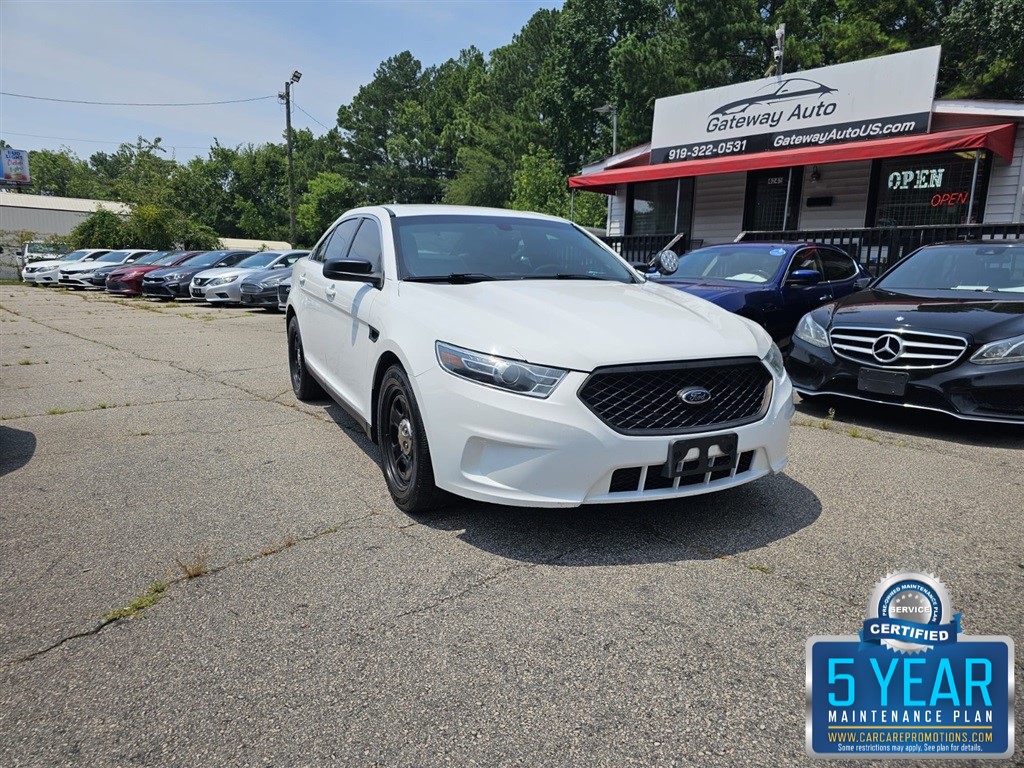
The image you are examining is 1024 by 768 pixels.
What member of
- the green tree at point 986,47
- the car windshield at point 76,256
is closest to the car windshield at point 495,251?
the green tree at point 986,47

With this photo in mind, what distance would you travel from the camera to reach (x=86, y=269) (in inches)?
910

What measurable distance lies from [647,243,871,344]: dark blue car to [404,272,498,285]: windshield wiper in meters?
3.64

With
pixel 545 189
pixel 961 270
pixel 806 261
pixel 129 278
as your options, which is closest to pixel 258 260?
pixel 129 278

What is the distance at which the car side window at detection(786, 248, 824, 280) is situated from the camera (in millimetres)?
7973

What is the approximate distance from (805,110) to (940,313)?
10.6m

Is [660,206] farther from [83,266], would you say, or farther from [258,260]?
[83,266]

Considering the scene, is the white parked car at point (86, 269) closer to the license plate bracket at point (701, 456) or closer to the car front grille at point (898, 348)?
the car front grille at point (898, 348)

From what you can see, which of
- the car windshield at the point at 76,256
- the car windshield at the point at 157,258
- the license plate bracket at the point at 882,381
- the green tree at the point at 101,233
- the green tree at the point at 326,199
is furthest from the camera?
the green tree at the point at 326,199

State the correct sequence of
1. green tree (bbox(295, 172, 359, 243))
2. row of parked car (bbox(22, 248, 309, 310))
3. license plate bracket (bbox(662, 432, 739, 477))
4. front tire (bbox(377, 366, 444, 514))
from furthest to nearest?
1. green tree (bbox(295, 172, 359, 243))
2. row of parked car (bbox(22, 248, 309, 310))
3. front tire (bbox(377, 366, 444, 514))
4. license plate bracket (bbox(662, 432, 739, 477))

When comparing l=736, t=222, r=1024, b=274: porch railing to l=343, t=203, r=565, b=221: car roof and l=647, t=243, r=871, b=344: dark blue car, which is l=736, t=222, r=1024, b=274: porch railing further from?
l=343, t=203, r=565, b=221: car roof

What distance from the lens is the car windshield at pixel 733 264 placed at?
26.1ft

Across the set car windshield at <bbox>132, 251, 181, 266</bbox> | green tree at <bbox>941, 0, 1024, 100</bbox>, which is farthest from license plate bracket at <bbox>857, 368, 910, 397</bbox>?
green tree at <bbox>941, 0, 1024, 100</bbox>

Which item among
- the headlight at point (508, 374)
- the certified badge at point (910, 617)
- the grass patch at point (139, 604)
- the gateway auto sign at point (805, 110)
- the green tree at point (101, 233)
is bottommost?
the grass patch at point (139, 604)

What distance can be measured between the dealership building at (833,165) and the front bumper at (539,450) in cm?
925
